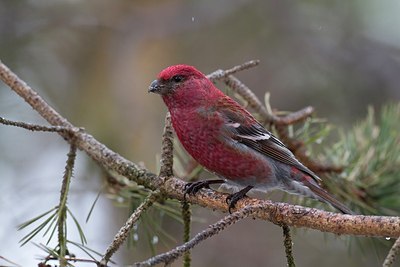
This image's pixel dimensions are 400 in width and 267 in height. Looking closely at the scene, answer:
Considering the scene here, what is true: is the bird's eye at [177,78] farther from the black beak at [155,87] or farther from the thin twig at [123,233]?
the thin twig at [123,233]

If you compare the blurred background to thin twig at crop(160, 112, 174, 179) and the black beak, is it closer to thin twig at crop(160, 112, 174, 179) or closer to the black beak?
the black beak

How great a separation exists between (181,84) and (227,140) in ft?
1.41

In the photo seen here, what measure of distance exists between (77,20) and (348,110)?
9.84 feet

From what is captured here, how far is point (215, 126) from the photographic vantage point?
11.9ft

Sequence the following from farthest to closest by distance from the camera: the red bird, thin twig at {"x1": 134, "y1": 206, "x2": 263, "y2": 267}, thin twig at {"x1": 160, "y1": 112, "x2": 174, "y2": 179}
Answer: the red bird, thin twig at {"x1": 160, "y1": 112, "x2": 174, "y2": 179}, thin twig at {"x1": 134, "y1": 206, "x2": 263, "y2": 267}

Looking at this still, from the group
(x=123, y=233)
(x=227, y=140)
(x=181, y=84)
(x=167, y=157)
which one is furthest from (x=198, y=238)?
(x=181, y=84)

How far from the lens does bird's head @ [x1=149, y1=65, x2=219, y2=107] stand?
12.0 ft

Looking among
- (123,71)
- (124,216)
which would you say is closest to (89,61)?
(123,71)

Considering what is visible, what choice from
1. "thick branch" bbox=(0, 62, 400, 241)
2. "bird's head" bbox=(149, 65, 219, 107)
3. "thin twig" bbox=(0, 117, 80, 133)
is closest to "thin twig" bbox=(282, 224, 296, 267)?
"thick branch" bbox=(0, 62, 400, 241)

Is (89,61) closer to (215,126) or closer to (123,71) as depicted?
(123,71)

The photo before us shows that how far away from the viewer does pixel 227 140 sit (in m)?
3.59

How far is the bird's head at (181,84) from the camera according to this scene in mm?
3648

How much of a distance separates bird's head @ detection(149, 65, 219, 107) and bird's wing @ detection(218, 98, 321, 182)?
0.20 metres

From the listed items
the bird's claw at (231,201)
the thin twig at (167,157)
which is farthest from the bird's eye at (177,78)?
the bird's claw at (231,201)
